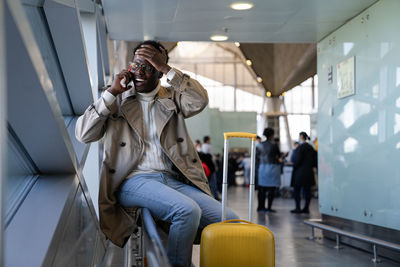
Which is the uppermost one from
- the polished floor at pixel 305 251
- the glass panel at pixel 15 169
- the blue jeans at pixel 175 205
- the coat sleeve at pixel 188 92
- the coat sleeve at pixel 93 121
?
the coat sleeve at pixel 188 92

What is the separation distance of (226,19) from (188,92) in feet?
14.6

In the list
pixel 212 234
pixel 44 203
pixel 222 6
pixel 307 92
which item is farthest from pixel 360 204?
pixel 307 92

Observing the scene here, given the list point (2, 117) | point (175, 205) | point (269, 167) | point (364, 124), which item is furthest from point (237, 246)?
point (269, 167)

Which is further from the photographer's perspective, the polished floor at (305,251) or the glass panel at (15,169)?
the polished floor at (305,251)

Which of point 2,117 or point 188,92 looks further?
point 188,92

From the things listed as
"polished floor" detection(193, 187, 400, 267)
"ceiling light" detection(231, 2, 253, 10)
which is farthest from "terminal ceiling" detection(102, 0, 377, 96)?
"polished floor" detection(193, 187, 400, 267)

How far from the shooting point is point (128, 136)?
3492 mm

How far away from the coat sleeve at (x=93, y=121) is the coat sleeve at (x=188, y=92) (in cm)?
46

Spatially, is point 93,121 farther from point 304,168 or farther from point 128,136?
point 304,168

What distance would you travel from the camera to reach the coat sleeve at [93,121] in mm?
3361

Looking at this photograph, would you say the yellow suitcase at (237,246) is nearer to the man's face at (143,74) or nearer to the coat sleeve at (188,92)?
the coat sleeve at (188,92)

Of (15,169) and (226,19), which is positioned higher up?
(226,19)

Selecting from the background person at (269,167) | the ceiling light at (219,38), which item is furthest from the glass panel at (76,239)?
the background person at (269,167)

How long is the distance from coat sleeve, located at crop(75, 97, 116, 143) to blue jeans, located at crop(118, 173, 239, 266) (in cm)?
41
